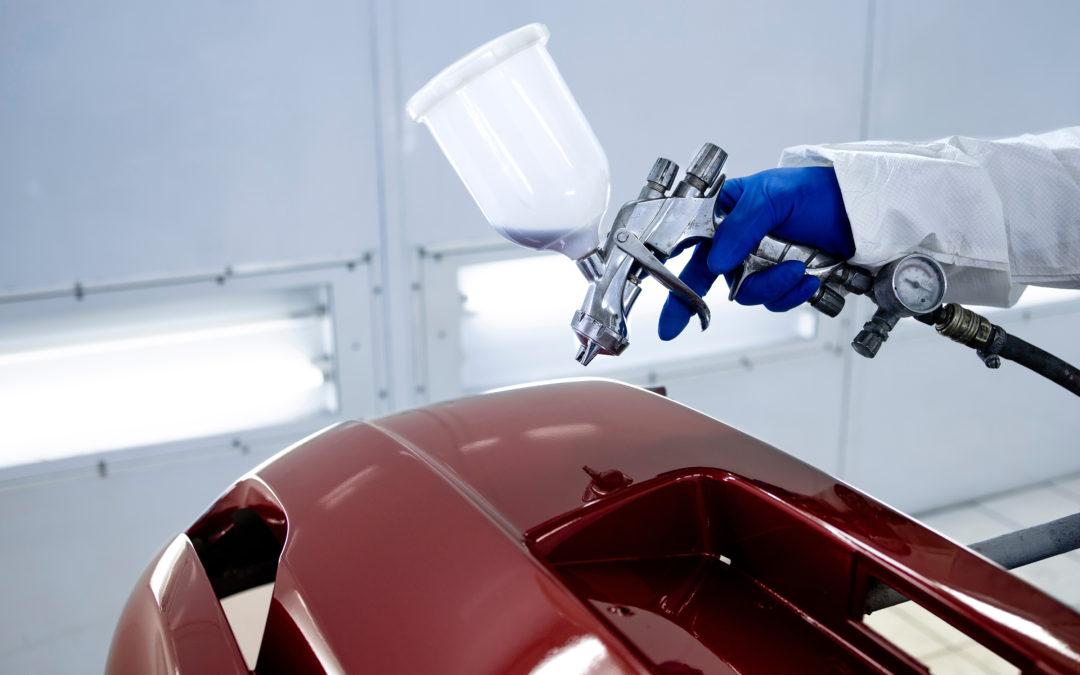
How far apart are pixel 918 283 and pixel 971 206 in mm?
235

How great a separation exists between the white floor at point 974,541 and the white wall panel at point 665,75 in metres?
1.17

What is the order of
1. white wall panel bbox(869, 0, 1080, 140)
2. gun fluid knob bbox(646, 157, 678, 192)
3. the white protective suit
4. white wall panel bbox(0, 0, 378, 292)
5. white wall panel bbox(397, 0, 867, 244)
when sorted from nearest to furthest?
1. gun fluid knob bbox(646, 157, 678, 192)
2. the white protective suit
3. white wall panel bbox(0, 0, 378, 292)
4. white wall panel bbox(397, 0, 867, 244)
5. white wall panel bbox(869, 0, 1080, 140)

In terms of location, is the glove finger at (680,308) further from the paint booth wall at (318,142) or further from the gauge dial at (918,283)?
the paint booth wall at (318,142)

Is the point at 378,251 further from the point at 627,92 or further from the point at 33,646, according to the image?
the point at 33,646

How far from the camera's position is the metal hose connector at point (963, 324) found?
44.0 inches

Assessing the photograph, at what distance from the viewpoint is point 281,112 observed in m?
1.97

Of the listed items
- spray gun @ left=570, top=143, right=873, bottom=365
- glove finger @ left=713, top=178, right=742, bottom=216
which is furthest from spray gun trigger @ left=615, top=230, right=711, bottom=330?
glove finger @ left=713, top=178, right=742, bottom=216

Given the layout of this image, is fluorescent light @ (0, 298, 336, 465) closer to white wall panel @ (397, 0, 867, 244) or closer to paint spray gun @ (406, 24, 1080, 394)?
white wall panel @ (397, 0, 867, 244)

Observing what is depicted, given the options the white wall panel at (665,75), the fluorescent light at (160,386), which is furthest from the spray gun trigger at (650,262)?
the fluorescent light at (160,386)

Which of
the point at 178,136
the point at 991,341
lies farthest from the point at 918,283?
the point at 178,136

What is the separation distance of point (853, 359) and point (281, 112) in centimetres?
185

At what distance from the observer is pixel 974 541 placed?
2.76 meters

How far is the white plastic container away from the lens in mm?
987

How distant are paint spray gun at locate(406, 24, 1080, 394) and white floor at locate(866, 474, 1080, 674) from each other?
75cm
